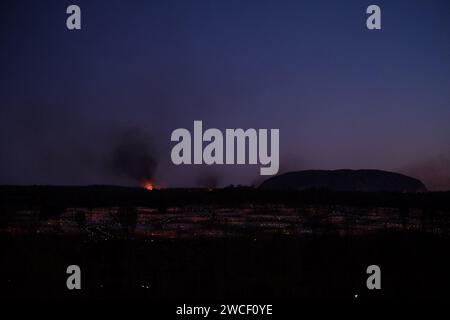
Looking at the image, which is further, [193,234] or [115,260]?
[193,234]

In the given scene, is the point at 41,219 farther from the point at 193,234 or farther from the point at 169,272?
the point at 169,272

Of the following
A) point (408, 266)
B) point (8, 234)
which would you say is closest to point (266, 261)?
point (408, 266)

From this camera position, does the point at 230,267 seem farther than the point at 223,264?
No
